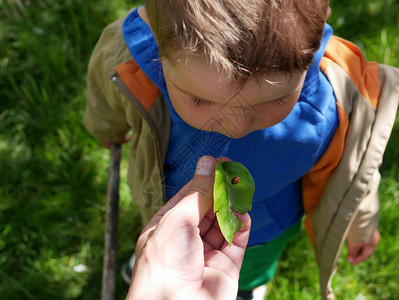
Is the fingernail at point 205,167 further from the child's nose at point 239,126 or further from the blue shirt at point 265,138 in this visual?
the blue shirt at point 265,138

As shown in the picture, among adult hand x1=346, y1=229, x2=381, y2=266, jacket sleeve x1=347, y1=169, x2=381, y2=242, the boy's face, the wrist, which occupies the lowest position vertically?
adult hand x1=346, y1=229, x2=381, y2=266

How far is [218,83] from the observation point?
1.00 meters

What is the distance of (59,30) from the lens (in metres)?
2.84

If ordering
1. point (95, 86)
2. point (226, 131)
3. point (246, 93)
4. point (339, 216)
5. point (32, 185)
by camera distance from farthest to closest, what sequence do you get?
point (32, 185) → point (95, 86) → point (339, 216) → point (226, 131) → point (246, 93)

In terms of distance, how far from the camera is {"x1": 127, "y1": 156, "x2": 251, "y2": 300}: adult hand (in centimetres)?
108

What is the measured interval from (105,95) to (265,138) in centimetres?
70

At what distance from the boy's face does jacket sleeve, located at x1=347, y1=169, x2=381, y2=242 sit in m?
0.59

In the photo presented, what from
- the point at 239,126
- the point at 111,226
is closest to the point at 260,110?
the point at 239,126

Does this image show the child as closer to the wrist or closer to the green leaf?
the green leaf

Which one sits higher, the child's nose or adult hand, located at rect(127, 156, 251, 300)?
the child's nose

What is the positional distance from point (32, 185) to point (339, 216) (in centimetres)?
178

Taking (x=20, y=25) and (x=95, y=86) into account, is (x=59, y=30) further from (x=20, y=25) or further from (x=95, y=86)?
(x=95, y=86)

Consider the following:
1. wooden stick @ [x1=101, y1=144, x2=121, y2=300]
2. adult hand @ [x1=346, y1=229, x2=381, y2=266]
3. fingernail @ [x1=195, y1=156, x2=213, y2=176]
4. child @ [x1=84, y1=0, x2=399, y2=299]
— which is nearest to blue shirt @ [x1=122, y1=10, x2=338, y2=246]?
child @ [x1=84, y1=0, x2=399, y2=299]

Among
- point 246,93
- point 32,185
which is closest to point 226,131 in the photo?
point 246,93
